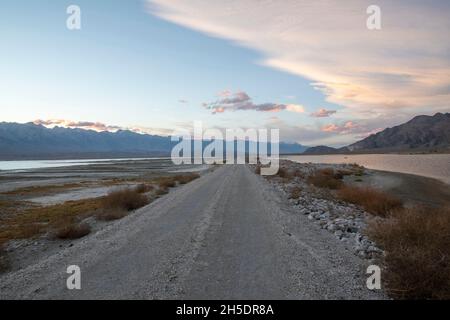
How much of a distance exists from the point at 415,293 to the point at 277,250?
144 inches

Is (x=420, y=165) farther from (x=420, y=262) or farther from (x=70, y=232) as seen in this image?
(x=420, y=262)

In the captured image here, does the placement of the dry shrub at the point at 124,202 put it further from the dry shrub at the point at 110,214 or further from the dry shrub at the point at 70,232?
the dry shrub at the point at 70,232

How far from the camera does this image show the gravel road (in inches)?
268

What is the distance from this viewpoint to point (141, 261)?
8867 millimetres

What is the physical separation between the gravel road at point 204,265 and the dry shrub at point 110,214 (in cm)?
316

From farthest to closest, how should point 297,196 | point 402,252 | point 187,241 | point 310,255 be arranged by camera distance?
point 297,196 → point 187,241 → point 310,255 → point 402,252

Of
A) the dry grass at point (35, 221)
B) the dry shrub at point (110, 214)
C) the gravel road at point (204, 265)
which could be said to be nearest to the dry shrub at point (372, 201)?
the gravel road at point (204, 265)

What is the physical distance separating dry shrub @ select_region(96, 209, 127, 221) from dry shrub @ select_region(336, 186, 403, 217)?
1200 cm

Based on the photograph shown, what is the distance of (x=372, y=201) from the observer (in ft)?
67.8

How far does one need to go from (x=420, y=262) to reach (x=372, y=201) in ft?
48.0

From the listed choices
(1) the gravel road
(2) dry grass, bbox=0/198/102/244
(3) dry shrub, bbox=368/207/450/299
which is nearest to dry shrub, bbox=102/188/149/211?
(2) dry grass, bbox=0/198/102/244

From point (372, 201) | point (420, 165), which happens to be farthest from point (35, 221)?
point (420, 165)
